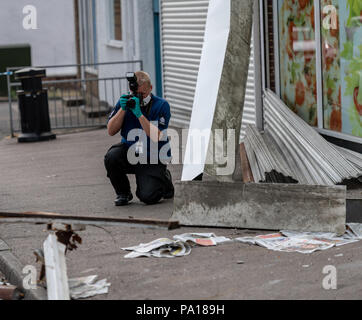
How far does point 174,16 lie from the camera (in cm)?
1594

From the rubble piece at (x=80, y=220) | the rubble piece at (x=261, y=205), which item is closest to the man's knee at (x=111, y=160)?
the rubble piece at (x=261, y=205)

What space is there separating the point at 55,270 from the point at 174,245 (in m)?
1.56

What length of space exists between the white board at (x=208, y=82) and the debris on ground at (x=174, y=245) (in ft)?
2.47

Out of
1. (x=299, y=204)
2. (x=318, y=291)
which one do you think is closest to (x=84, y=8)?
(x=299, y=204)

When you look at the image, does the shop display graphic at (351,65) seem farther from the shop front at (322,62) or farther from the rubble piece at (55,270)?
the rubble piece at (55,270)

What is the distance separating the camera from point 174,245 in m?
6.62

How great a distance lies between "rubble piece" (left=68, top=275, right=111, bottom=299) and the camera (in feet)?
18.0

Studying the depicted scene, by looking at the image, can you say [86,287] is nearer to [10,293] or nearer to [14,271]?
[10,293]

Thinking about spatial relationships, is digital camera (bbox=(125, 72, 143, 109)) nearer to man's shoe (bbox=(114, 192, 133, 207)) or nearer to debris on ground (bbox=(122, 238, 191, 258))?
man's shoe (bbox=(114, 192, 133, 207))

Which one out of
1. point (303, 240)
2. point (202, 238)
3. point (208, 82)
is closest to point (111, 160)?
point (208, 82)

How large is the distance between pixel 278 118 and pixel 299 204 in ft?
12.3

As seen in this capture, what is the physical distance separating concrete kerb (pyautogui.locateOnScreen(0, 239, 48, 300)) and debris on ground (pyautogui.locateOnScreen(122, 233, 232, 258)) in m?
0.84

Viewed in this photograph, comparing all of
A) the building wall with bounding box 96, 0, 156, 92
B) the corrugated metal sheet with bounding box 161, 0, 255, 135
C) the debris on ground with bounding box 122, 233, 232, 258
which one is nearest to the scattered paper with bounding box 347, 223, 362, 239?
the debris on ground with bounding box 122, 233, 232, 258

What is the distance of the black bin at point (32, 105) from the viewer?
15000mm
